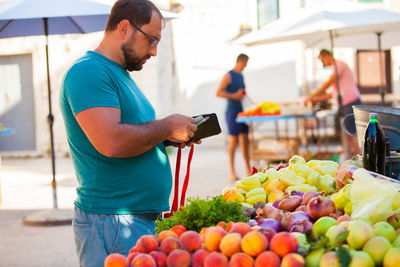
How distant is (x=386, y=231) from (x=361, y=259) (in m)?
0.21

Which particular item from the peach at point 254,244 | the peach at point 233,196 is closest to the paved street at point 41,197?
the peach at point 233,196

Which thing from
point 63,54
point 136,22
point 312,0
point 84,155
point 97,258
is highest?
point 312,0

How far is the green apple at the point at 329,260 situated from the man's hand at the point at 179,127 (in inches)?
35.6

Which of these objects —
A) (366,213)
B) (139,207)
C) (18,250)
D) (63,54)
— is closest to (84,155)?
(139,207)

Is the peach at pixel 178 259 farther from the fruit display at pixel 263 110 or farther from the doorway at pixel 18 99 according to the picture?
the doorway at pixel 18 99

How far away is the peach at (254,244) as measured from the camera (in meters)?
1.49

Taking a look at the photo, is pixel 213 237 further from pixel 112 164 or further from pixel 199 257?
pixel 112 164

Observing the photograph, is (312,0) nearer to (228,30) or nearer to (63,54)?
(228,30)

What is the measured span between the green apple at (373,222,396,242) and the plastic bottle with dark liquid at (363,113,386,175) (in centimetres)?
58

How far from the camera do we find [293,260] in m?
1.41

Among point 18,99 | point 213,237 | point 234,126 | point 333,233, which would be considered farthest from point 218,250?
point 18,99

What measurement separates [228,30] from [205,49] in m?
0.91

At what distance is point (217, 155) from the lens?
41.7ft

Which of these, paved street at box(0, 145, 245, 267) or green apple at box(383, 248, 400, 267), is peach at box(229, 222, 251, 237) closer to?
green apple at box(383, 248, 400, 267)
